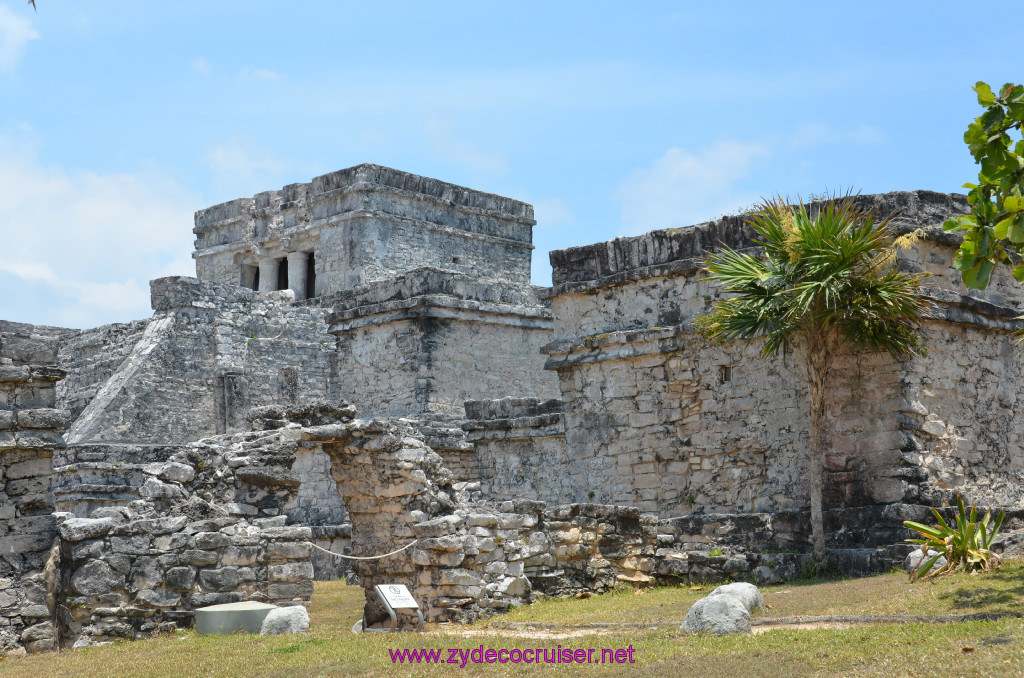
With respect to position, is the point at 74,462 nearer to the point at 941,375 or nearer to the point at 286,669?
the point at 286,669

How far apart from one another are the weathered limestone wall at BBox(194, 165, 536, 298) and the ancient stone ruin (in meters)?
5.71

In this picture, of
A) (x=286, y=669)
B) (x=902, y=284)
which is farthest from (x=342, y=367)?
(x=286, y=669)

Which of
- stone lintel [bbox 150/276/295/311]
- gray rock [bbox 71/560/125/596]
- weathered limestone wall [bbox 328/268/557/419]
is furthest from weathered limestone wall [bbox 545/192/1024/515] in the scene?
stone lintel [bbox 150/276/295/311]

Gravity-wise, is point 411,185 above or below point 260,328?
above

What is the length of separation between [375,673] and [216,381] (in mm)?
15420

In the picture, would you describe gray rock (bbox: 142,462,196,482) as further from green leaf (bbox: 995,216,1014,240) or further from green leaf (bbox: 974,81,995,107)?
green leaf (bbox: 974,81,995,107)

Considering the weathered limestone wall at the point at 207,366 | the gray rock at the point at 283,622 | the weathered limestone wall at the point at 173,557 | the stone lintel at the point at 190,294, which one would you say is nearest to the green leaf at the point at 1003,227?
the gray rock at the point at 283,622

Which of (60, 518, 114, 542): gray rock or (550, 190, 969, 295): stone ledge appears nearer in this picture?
(60, 518, 114, 542): gray rock

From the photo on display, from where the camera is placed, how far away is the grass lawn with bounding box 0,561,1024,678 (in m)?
6.14

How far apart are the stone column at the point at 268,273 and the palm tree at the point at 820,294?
55.8 ft

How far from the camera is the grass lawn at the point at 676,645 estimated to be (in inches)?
242

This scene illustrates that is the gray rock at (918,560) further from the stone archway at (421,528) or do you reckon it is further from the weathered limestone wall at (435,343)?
the weathered limestone wall at (435,343)

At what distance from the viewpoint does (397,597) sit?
8.76 m

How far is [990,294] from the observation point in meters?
12.3
